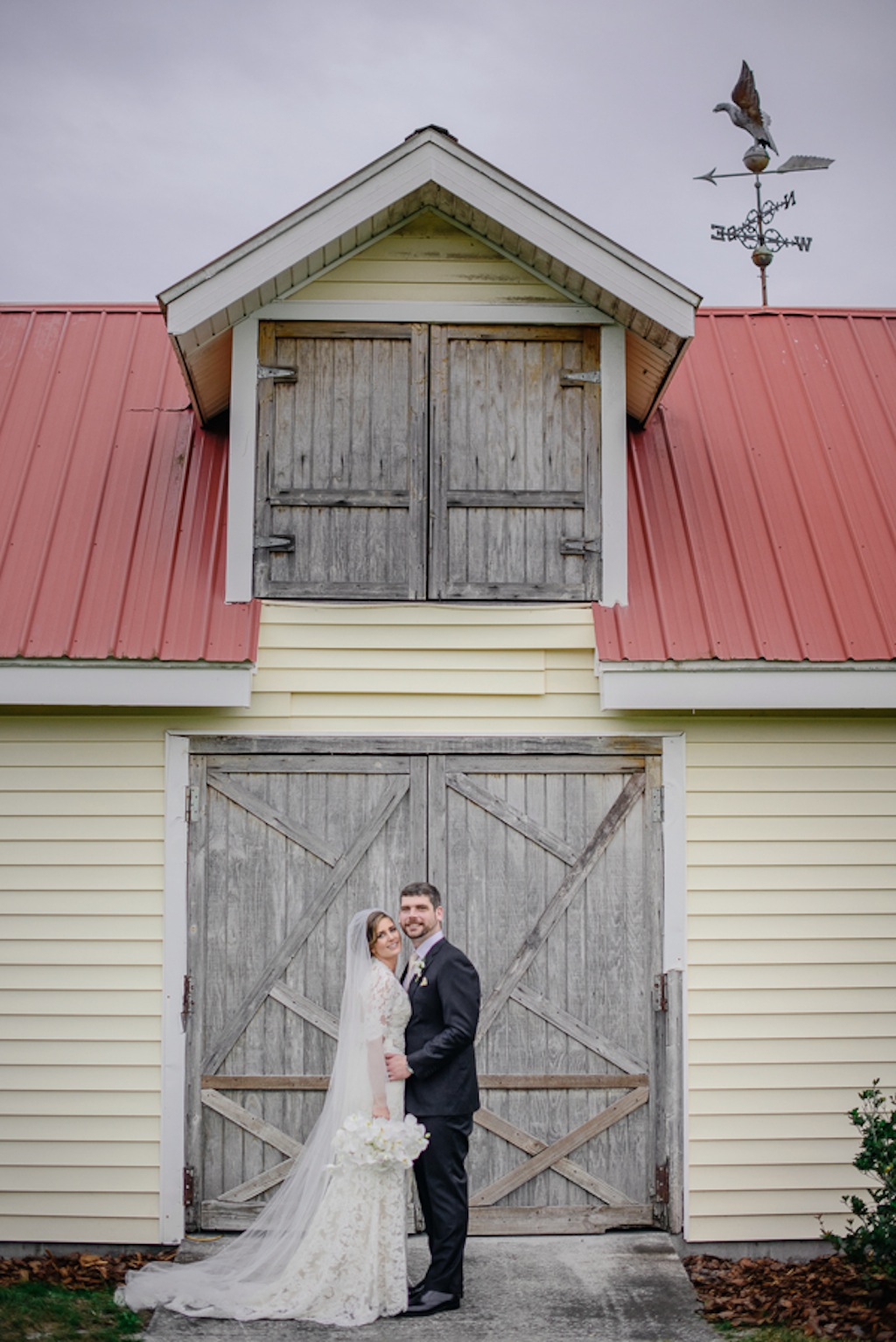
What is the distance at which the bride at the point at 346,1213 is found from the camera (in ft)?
18.5

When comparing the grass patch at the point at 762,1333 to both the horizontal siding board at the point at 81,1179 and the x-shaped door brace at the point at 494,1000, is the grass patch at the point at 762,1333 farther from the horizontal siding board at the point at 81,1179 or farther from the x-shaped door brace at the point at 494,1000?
the horizontal siding board at the point at 81,1179

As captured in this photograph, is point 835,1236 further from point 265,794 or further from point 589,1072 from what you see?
point 265,794

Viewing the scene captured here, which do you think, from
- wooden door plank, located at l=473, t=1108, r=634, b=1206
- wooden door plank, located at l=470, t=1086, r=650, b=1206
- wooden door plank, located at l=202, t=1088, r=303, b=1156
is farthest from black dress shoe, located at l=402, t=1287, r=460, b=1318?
wooden door plank, located at l=202, t=1088, r=303, b=1156

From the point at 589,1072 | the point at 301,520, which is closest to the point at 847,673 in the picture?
the point at 589,1072

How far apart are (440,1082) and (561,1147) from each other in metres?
1.25

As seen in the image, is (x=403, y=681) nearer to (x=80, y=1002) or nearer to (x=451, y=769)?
(x=451, y=769)

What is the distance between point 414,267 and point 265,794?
310 centimetres

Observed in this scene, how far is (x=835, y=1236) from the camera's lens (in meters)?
6.52

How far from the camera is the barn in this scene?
21.8ft

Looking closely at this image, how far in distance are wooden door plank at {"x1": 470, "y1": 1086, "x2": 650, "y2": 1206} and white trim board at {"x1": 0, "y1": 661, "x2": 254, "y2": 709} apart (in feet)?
9.56

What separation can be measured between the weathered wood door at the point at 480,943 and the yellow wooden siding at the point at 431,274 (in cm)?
255

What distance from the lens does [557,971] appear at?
268 inches

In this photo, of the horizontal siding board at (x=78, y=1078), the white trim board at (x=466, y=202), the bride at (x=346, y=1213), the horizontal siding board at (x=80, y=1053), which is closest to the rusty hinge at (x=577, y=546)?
the white trim board at (x=466, y=202)

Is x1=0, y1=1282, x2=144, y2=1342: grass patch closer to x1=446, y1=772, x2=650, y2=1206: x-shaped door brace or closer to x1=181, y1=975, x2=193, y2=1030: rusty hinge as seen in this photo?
x1=181, y1=975, x2=193, y2=1030: rusty hinge
